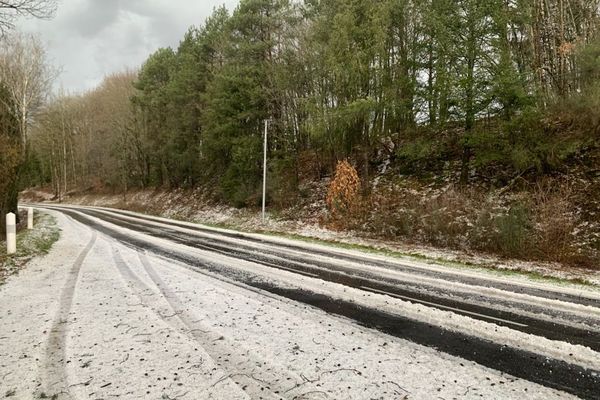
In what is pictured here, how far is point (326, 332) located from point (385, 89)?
15249 mm

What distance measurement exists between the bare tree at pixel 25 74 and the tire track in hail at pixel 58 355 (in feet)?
81.0

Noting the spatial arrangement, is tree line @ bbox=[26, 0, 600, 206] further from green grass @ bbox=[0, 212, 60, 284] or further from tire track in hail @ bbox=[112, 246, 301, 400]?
tire track in hail @ bbox=[112, 246, 301, 400]

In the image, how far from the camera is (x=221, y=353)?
388cm

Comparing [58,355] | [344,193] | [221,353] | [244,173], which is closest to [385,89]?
[344,193]

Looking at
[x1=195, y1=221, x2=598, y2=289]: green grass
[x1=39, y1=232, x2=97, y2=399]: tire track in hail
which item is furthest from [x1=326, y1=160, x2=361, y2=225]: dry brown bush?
[x1=39, y1=232, x2=97, y2=399]: tire track in hail

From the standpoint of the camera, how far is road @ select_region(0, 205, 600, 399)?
3283 mm

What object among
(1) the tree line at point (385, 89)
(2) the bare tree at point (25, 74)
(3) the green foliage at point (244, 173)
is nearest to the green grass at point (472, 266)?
(1) the tree line at point (385, 89)

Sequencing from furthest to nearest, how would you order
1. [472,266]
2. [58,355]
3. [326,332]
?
1. [472,266]
2. [326,332]
3. [58,355]

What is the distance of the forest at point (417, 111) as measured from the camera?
13.8 m

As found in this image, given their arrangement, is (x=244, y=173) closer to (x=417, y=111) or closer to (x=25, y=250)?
(x=417, y=111)

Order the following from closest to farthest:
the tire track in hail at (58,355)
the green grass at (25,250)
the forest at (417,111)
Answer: the tire track in hail at (58,355) < the green grass at (25,250) < the forest at (417,111)

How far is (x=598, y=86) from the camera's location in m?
13.0

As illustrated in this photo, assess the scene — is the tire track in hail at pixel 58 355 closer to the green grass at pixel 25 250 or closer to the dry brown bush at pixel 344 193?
the green grass at pixel 25 250

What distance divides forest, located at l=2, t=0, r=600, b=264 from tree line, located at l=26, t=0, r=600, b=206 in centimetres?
8
